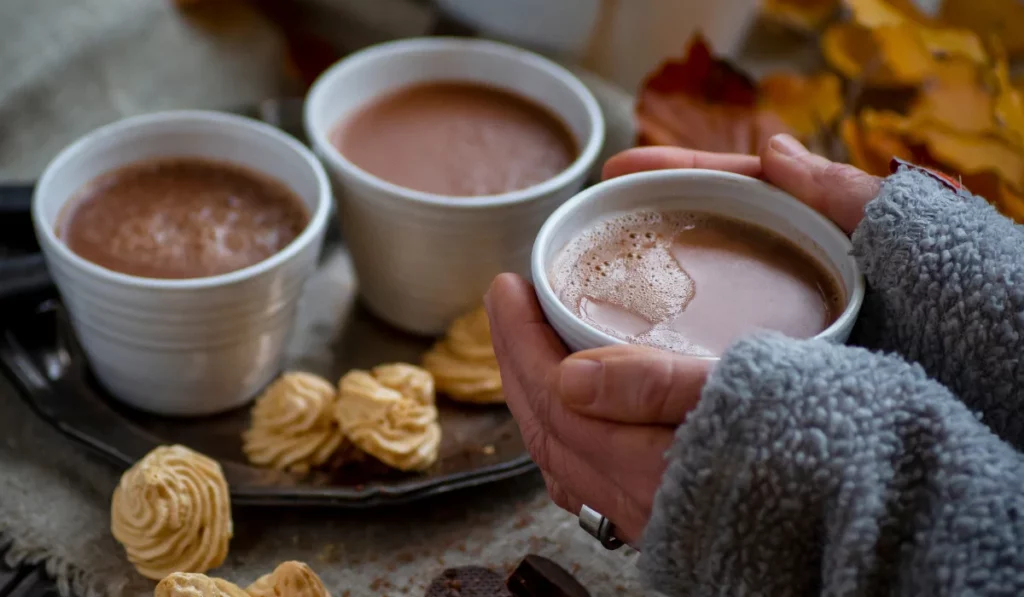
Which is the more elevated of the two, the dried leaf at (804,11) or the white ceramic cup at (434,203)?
the dried leaf at (804,11)

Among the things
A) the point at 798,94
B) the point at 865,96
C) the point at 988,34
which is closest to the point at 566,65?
the point at 798,94

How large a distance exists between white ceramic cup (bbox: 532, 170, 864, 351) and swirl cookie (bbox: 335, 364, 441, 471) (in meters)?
0.28

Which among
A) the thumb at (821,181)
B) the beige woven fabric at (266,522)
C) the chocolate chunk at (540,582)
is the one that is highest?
the thumb at (821,181)

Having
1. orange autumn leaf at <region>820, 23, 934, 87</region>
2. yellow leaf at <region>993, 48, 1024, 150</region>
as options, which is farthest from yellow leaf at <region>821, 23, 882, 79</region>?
yellow leaf at <region>993, 48, 1024, 150</region>

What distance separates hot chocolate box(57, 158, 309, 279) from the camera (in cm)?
98

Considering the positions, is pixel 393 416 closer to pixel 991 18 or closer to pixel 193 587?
pixel 193 587

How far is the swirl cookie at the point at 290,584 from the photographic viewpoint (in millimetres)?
796

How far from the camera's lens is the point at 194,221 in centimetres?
103

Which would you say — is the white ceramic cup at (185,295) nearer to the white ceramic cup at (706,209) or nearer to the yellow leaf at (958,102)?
the white ceramic cup at (706,209)

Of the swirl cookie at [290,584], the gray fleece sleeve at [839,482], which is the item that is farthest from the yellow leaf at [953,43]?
the swirl cookie at [290,584]

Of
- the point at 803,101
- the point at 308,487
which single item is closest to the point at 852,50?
the point at 803,101

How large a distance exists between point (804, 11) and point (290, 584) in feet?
3.85

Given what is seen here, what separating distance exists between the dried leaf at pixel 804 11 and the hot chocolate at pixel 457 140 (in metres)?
0.52

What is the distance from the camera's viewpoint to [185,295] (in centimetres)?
91
